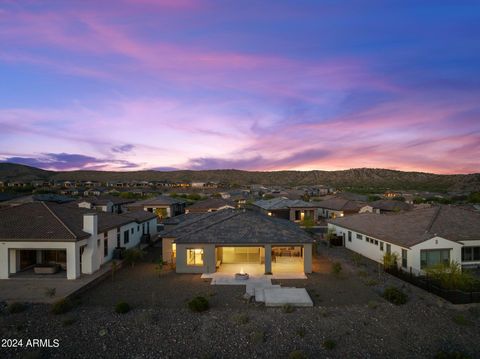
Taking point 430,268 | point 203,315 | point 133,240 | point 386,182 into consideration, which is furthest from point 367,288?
point 386,182

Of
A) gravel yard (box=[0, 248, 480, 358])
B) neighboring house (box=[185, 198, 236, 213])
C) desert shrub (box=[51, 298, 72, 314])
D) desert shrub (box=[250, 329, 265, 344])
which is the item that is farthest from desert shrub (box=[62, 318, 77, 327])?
neighboring house (box=[185, 198, 236, 213])

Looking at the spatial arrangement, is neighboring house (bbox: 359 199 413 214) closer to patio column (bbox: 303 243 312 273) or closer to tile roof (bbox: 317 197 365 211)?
tile roof (bbox: 317 197 365 211)

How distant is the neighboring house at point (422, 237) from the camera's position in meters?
21.2

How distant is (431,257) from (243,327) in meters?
15.8

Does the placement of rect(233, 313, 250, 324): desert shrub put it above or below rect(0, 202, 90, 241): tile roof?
below

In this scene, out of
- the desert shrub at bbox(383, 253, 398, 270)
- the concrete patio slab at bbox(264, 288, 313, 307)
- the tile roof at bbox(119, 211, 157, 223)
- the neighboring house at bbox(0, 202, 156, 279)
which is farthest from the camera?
the tile roof at bbox(119, 211, 157, 223)

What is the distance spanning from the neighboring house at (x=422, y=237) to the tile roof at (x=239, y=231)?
7.20m

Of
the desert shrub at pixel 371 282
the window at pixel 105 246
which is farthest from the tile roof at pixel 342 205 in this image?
the window at pixel 105 246

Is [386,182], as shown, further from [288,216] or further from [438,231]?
[438,231]

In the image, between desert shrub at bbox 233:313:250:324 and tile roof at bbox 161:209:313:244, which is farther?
tile roof at bbox 161:209:313:244

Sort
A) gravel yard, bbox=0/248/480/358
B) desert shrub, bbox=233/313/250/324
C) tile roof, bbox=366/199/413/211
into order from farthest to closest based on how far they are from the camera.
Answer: tile roof, bbox=366/199/413/211, desert shrub, bbox=233/313/250/324, gravel yard, bbox=0/248/480/358

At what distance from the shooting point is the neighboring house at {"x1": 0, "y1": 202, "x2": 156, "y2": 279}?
19.8m

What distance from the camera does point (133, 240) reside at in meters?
31.2

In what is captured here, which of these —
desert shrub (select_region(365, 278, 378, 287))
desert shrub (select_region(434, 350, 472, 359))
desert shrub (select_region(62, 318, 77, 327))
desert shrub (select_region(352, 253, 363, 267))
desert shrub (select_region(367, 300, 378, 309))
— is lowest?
desert shrub (select_region(434, 350, 472, 359))
